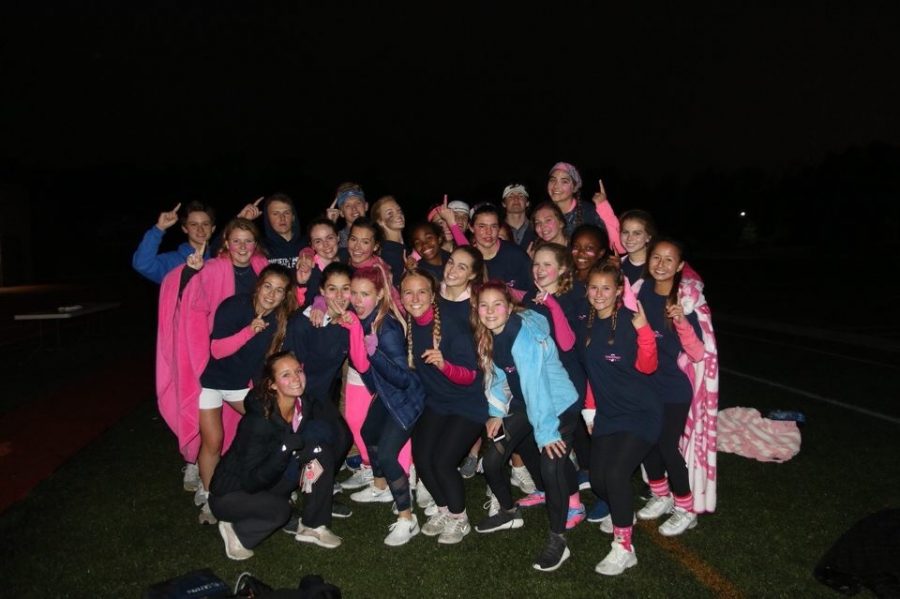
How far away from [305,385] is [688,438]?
2639 mm

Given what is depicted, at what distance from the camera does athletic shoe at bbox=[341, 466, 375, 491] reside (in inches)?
222

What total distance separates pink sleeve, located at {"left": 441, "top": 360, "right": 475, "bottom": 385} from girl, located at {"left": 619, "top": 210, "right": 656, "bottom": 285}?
135 centimetres

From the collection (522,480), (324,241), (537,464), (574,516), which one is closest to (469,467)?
(522,480)

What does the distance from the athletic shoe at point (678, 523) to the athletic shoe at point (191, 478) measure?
3499mm

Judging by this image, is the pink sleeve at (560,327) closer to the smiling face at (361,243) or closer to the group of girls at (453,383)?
the group of girls at (453,383)

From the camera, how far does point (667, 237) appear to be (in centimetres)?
455

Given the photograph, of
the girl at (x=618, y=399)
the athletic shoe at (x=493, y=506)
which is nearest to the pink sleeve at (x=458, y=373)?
the girl at (x=618, y=399)

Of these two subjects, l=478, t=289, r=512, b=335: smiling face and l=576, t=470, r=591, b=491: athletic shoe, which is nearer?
l=478, t=289, r=512, b=335: smiling face

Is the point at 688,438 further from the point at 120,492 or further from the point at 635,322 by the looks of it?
the point at 120,492

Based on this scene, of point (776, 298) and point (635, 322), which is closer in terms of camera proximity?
point (635, 322)

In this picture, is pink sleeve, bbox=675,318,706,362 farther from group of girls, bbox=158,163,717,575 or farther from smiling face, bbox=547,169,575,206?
smiling face, bbox=547,169,575,206

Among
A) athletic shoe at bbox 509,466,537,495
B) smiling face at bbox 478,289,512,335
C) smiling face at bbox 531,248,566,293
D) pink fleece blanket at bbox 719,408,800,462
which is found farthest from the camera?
pink fleece blanket at bbox 719,408,800,462

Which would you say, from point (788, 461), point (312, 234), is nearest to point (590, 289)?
point (312, 234)

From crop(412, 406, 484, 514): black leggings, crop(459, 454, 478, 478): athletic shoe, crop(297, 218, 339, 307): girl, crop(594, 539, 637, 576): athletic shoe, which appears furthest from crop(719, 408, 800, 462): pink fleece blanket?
crop(297, 218, 339, 307): girl
